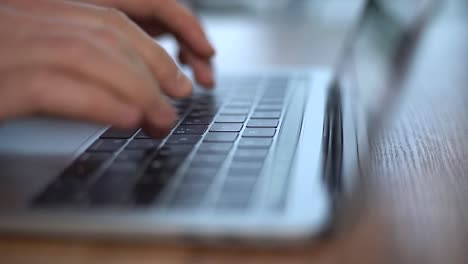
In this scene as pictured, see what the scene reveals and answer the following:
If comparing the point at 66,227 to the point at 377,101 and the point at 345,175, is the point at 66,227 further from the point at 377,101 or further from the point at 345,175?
the point at 377,101

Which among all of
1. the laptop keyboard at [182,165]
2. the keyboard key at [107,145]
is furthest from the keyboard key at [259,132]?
the keyboard key at [107,145]

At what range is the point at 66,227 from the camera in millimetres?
361

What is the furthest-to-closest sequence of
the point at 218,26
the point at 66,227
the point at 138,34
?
the point at 218,26 < the point at 138,34 < the point at 66,227

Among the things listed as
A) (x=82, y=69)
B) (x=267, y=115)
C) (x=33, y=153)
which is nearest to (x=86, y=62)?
(x=82, y=69)

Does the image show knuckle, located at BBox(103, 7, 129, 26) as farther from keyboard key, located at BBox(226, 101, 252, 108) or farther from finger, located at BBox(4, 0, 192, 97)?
keyboard key, located at BBox(226, 101, 252, 108)

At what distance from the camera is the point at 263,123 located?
559mm

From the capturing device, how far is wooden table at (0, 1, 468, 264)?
35 cm

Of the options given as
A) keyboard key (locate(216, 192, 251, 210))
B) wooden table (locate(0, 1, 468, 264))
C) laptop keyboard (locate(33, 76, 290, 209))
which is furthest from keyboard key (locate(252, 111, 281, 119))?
keyboard key (locate(216, 192, 251, 210))

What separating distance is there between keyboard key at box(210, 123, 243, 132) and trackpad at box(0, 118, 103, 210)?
10cm

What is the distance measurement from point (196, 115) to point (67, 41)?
0.20 meters

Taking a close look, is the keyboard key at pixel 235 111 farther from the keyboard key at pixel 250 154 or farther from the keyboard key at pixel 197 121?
the keyboard key at pixel 250 154

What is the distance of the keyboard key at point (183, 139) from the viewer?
1.66 ft

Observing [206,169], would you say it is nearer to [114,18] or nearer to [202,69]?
[114,18]

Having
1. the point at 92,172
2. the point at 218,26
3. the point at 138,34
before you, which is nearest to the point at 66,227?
the point at 92,172
